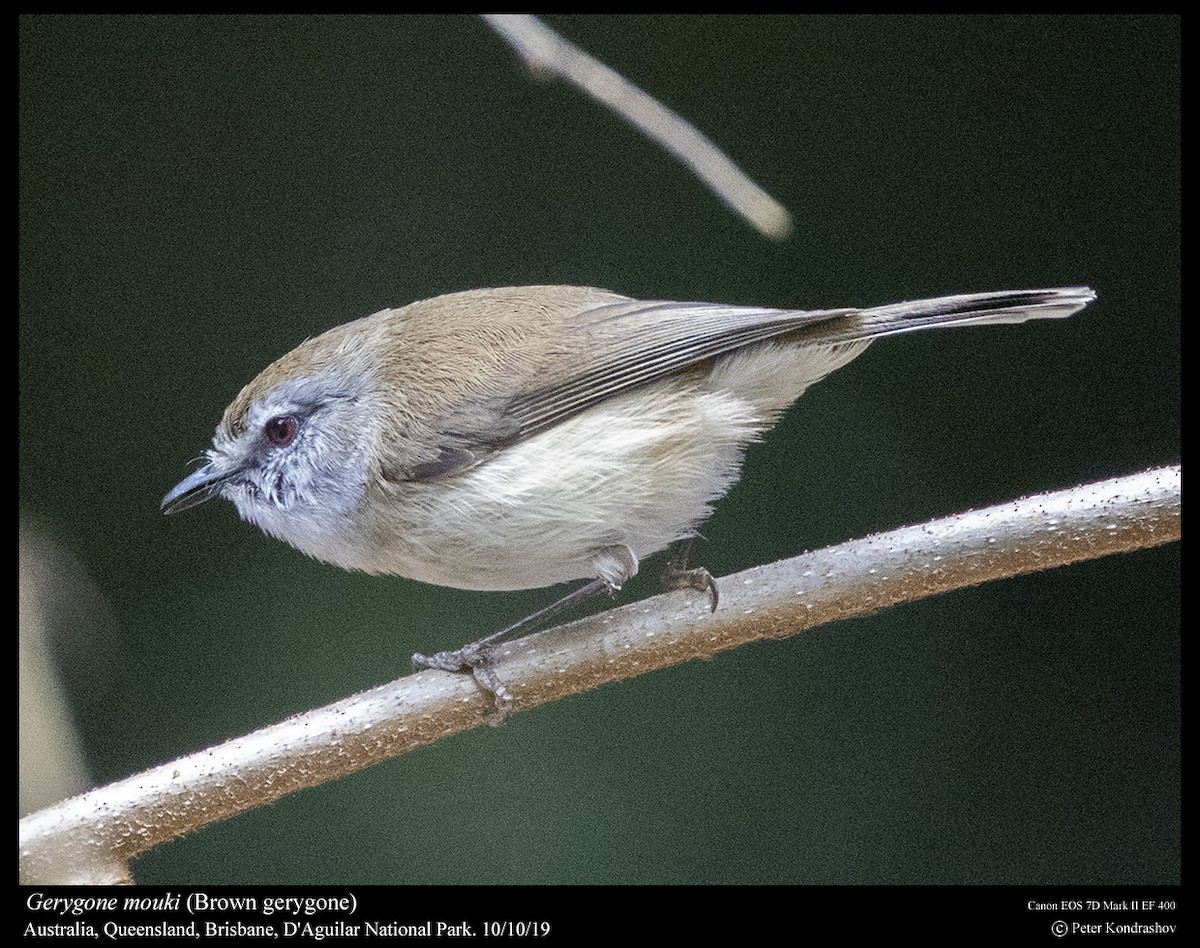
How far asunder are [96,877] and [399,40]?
76.0 inches

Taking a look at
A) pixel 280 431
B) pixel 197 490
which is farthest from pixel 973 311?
pixel 197 490

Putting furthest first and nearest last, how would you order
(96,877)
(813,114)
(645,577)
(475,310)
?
(813,114) → (645,577) → (475,310) → (96,877)

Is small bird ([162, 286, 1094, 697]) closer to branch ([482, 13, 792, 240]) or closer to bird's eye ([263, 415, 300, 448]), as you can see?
bird's eye ([263, 415, 300, 448])

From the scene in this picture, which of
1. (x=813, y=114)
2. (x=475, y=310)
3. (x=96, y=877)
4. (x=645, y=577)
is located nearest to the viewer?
(x=96, y=877)

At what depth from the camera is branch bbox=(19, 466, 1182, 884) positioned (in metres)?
1.66

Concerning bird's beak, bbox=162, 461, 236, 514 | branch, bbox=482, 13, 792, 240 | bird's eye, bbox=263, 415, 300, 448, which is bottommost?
bird's beak, bbox=162, 461, 236, 514

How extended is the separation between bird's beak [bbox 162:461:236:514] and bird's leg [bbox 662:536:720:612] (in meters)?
0.85

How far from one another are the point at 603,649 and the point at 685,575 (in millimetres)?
253

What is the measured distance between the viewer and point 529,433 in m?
2.04

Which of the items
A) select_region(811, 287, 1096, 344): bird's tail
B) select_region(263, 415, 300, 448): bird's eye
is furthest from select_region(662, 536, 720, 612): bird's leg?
select_region(263, 415, 300, 448): bird's eye

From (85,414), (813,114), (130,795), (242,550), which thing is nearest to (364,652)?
(242,550)

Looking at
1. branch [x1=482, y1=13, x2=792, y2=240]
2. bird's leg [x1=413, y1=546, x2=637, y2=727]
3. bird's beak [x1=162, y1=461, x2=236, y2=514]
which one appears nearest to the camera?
branch [x1=482, y1=13, x2=792, y2=240]

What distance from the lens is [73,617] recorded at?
2.51m

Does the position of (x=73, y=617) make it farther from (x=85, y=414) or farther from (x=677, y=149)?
(x=677, y=149)
